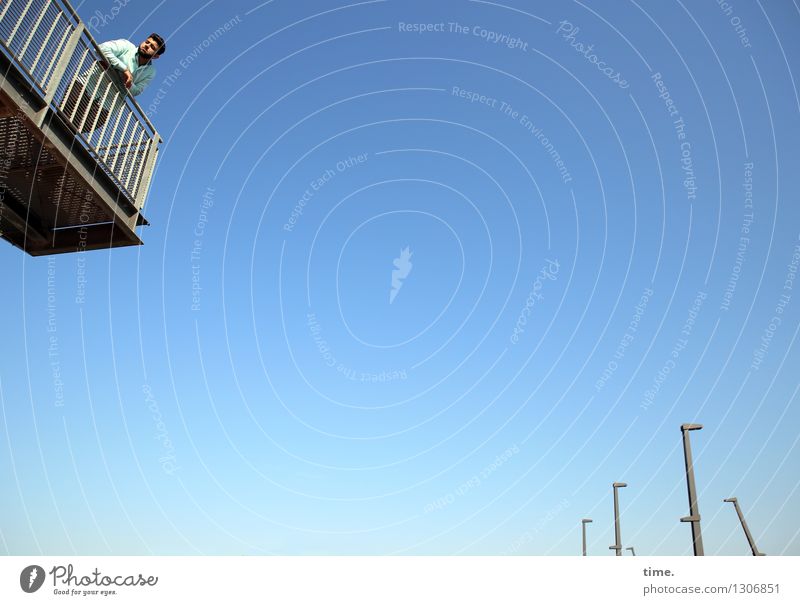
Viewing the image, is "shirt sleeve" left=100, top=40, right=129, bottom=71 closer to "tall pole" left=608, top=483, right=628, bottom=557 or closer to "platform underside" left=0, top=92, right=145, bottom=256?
"platform underside" left=0, top=92, right=145, bottom=256

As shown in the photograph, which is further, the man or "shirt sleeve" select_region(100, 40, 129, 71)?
"shirt sleeve" select_region(100, 40, 129, 71)

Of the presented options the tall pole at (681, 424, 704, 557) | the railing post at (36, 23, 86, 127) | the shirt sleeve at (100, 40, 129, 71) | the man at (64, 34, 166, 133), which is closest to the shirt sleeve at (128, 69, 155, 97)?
the man at (64, 34, 166, 133)

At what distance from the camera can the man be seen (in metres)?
7.95

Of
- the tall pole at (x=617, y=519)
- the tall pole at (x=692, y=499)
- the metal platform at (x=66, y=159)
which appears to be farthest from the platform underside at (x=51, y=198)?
the tall pole at (x=617, y=519)

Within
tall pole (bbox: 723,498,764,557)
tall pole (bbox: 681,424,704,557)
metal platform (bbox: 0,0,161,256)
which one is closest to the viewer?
metal platform (bbox: 0,0,161,256)

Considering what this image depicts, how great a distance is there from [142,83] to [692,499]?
63.2 ft

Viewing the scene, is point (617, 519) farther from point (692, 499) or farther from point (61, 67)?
point (61, 67)

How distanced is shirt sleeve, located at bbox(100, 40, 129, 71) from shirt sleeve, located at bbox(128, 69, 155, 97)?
2.03 feet

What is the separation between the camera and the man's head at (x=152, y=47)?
9.08 meters
